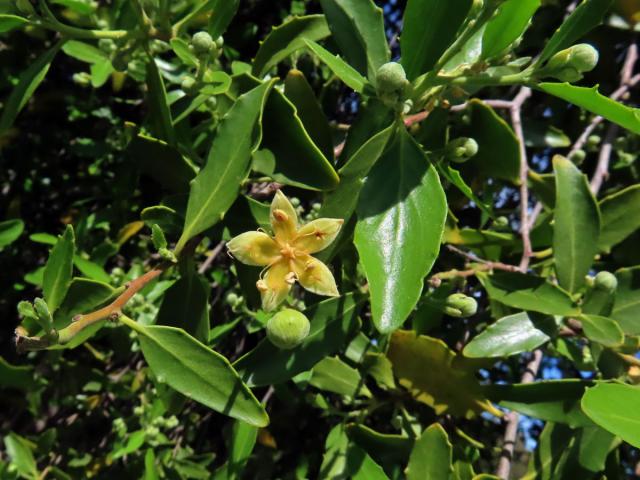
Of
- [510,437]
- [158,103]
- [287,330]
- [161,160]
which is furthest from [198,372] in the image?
[510,437]

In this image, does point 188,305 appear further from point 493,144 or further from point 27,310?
point 493,144

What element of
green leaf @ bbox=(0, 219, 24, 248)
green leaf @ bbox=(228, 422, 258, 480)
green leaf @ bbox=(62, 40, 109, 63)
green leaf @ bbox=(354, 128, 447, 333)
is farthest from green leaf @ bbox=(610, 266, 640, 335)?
green leaf @ bbox=(0, 219, 24, 248)

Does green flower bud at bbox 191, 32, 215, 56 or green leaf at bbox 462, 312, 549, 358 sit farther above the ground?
green flower bud at bbox 191, 32, 215, 56

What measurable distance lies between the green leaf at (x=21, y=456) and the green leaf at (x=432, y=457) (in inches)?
59.4

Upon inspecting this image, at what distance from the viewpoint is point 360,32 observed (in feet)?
4.85

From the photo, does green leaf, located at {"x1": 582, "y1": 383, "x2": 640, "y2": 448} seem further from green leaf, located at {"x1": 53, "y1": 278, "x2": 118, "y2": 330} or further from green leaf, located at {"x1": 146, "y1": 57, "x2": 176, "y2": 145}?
green leaf, located at {"x1": 146, "y1": 57, "x2": 176, "y2": 145}

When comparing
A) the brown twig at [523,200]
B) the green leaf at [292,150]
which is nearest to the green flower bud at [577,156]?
the brown twig at [523,200]

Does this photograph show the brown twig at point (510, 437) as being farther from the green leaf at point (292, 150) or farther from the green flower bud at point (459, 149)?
the green leaf at point (292, 150)

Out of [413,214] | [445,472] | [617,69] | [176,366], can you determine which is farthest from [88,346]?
[617,69]

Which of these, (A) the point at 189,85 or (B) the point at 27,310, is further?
(A) the point at 189,85

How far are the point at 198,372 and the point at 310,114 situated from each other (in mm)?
685

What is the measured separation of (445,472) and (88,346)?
1.54 m

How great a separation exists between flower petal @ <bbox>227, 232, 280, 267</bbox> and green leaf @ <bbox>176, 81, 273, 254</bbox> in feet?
0.26

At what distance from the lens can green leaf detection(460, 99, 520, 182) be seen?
6.30 feet
